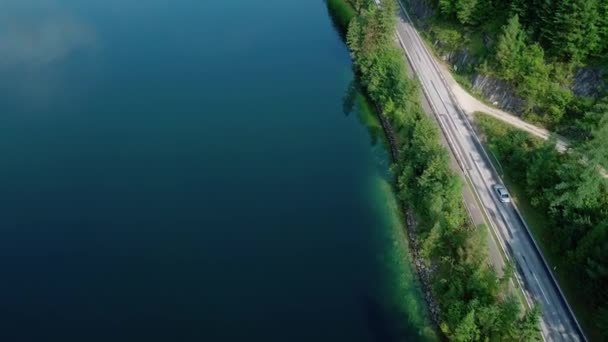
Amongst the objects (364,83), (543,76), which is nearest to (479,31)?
(543,76)

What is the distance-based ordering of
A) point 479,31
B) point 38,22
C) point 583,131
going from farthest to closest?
point 38,22 < point 479,31 < point 583,131

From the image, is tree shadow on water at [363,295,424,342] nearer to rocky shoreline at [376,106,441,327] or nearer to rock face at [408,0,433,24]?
rocky shoreline at [376,106,441,327]

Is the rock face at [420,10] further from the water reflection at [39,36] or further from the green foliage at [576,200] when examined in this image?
the water reflection at [39,36]

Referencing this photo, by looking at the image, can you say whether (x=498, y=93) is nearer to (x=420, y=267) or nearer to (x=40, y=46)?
(x=420, y=267)

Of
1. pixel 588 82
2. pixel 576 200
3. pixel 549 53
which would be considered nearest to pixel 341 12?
pixel 549 53

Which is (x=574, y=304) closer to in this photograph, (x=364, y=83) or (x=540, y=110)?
(x=540, y=110)

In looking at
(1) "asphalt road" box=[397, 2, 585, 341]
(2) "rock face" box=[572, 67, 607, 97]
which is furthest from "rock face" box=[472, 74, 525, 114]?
(2) "rock face" box=[572, 67, 607, 97]

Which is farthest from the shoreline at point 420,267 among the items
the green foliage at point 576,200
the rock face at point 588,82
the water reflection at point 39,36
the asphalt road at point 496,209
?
the water reflection at point 39,36
